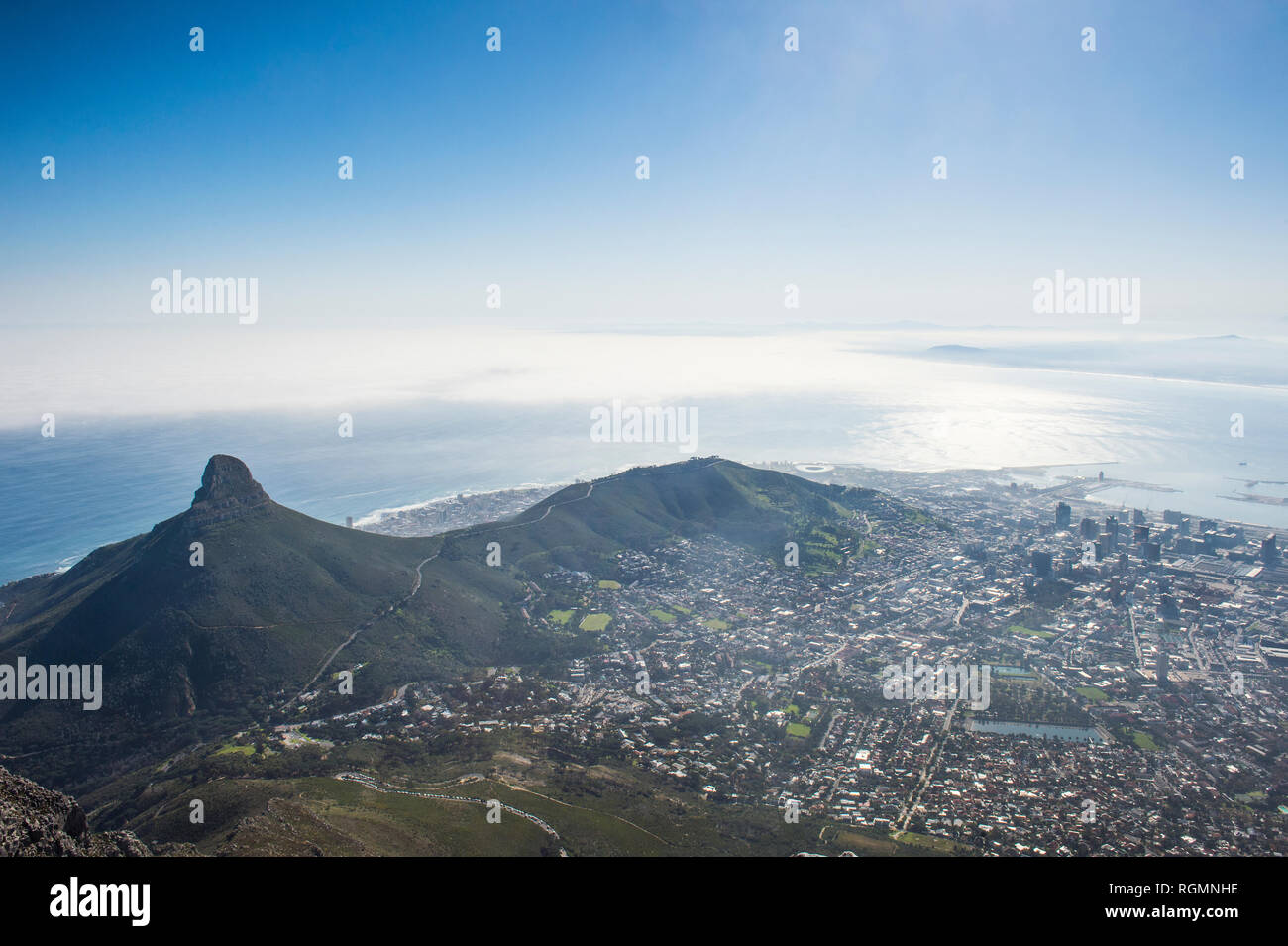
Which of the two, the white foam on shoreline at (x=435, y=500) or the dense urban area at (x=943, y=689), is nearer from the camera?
the dense urban area at (x=943, y=689)

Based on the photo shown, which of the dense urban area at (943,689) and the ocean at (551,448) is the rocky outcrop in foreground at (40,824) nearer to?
the dense urban area at (943,689)

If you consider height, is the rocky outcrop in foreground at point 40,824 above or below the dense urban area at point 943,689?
above

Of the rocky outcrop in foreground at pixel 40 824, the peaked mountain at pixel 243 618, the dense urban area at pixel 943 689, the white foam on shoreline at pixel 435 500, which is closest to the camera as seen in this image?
the rocky outcrop in foreground at pixel 40 824

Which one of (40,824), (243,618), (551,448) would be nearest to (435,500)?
(551,448)

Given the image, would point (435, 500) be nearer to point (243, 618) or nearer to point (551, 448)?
point (551, 448)

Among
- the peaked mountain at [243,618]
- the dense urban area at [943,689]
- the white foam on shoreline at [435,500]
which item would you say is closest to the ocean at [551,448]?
the white foam on shoreline at [435,500]

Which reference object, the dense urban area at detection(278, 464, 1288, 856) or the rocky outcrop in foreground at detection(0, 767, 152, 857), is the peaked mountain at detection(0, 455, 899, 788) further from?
the rocky outcrop in foreground at detection(0, 767, 152, 857)
